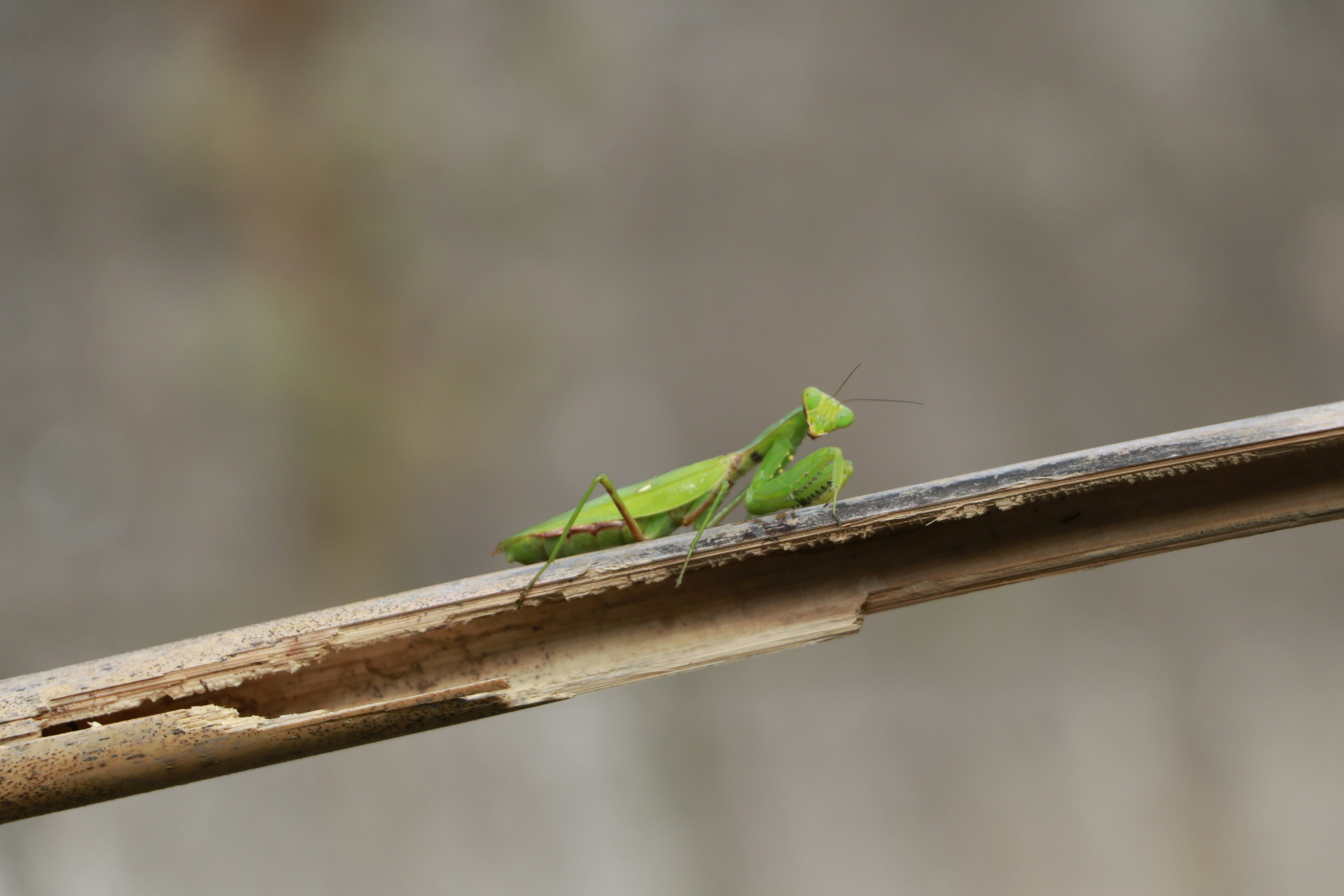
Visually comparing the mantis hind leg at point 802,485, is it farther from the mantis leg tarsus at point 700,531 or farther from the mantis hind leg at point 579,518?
the mantis hind leg at point 579,518

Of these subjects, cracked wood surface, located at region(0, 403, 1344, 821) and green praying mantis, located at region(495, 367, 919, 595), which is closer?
cracked wood surface, located at region(0, 403, 1344, 821)

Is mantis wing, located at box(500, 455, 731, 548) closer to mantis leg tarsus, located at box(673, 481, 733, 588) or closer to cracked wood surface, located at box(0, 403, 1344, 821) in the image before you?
mantis leg tarsus, located at box(673, 481, 733, 588)

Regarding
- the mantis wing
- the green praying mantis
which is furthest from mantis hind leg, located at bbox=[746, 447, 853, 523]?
the mantis wing

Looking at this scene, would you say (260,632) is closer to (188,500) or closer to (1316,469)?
(1316,469)

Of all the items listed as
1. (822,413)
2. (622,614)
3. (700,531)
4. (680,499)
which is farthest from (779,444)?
(622,614)

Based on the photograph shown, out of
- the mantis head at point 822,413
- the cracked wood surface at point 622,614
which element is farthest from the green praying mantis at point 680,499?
the cracked wood surface at point 622,614

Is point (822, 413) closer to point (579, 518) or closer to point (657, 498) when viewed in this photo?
point (657, 498)

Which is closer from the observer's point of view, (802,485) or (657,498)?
(802,485)
